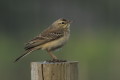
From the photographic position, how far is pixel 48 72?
8.39 meters

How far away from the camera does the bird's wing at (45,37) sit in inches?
400

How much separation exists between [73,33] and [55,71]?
11647mm

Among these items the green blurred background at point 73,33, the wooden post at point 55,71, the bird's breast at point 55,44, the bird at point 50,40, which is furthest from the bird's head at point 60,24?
the green blurred background at point 73,33

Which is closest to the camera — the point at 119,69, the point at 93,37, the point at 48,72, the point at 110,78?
the point at 48,72

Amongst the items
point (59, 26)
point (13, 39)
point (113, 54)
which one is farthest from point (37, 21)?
point (59, 26)

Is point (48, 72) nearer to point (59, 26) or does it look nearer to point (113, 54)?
point (59, 26)

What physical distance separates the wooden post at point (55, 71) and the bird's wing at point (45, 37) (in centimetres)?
161

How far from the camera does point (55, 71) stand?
8.38m

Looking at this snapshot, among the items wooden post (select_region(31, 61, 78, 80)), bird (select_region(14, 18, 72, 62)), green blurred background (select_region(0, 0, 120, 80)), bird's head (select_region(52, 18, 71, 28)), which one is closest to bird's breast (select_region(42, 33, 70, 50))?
bird (select_region(14, 18, 72, 62))

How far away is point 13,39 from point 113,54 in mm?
3342

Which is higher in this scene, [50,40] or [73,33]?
[73,33]

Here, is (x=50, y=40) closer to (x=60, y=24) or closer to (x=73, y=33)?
(x=60, y=24)

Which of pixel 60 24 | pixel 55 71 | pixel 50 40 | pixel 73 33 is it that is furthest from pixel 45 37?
pixel 73 33

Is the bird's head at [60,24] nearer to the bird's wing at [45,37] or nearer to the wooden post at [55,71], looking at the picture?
the bird's wing at [45,37]
